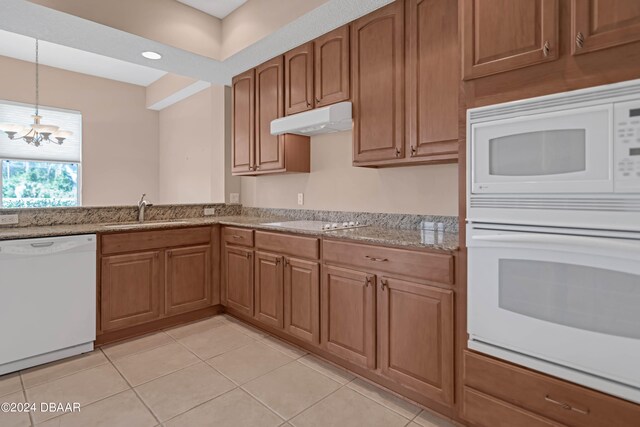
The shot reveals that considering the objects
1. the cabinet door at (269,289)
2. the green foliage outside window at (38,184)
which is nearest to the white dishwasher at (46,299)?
the cabinet door at (269,289)

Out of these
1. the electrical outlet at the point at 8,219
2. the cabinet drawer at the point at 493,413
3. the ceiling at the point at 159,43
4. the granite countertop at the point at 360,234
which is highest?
the ceiling at the point at 159,43

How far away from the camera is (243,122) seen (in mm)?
3541

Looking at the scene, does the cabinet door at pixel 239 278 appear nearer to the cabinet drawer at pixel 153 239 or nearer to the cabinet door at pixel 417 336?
the cabinet drawer at pixel 153 239

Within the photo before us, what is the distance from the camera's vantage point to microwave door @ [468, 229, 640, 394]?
120 centimetres

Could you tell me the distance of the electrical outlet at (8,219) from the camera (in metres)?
2.58

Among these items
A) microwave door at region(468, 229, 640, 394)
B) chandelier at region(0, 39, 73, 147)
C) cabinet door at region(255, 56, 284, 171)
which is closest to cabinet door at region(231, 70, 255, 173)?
cabinet door at region(255, 56, 284, 171)

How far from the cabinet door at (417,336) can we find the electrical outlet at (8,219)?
2799 millimetres

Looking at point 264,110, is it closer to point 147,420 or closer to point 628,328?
point 147,420

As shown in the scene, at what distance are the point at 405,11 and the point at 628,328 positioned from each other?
6.64 ft

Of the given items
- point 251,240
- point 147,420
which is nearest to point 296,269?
point 251,240

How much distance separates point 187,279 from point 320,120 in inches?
74.4

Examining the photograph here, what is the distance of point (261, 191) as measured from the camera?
3910mm

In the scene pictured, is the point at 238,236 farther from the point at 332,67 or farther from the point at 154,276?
the point at 332,67

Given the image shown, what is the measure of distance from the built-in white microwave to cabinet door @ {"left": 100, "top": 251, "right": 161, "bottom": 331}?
2565 millimetres
